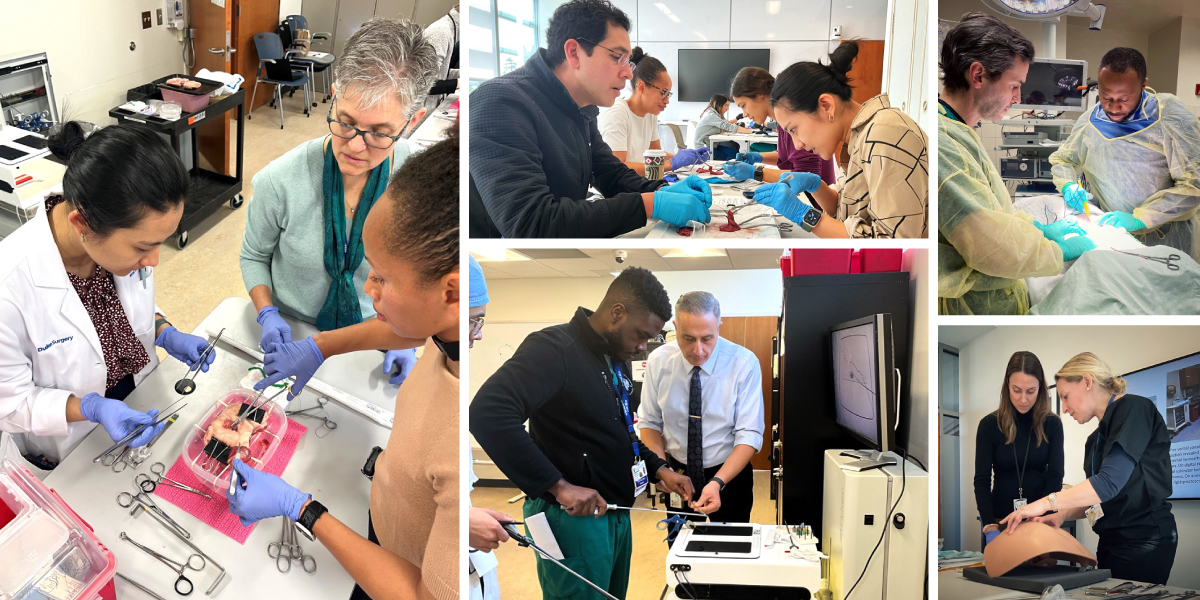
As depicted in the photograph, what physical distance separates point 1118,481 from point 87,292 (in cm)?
192

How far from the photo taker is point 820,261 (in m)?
1.15

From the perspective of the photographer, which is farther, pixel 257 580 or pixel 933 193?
pixel 257 580

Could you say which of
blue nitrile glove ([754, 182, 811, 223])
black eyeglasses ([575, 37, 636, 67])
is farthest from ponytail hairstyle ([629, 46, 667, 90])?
blue nitrile glove ([754, 182, 811, 223])

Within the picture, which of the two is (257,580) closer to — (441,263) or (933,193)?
(441,263)

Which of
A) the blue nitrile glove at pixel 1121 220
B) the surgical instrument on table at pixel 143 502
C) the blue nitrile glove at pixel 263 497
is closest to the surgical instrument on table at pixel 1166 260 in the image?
the blue nitrile glove at pixel 1121 220

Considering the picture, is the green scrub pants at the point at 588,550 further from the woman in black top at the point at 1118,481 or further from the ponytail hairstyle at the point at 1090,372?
the ponytail hairstyle at the point at 1090,372

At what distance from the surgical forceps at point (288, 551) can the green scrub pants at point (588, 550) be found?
0.51 m

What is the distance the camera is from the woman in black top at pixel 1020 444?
1.27 metres

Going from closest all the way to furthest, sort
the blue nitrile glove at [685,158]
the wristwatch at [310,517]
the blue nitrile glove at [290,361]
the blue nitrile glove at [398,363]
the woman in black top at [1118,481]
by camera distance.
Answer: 1. the blue nitrile glove at [685,158]
2. the woman in black top at [1118,481]
3. the wristwatch at [310,517]
4. the blue nitrile glove at [290,361]
5. the blue nitrile glove at [398,363]

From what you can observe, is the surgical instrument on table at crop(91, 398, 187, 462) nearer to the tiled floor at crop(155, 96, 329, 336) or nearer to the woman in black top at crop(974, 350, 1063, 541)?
the tiled floor at crop(155, 96, 329, 336)

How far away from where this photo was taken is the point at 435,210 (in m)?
1.17

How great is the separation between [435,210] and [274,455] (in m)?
0.72

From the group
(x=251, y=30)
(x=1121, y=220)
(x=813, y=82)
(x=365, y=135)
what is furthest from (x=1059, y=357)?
(x=251, y=30)

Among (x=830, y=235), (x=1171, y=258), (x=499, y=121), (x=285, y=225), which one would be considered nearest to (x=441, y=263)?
(x=499, y=121)
